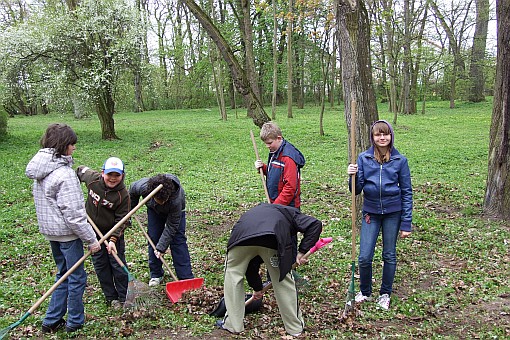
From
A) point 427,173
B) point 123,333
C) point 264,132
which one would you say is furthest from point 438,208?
point 123,333

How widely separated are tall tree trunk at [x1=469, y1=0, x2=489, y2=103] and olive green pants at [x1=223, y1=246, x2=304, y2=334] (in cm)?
2638

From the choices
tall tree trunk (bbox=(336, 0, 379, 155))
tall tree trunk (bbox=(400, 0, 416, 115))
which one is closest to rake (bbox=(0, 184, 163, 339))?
tall tree trunk (bbox=(336, 0, 379, 155))

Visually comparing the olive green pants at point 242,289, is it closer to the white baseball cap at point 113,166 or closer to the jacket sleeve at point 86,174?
the white baseball cap at point 113,166

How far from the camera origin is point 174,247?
5246mm

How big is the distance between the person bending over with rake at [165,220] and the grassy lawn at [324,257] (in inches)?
12.5

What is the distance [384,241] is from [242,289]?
1630mm

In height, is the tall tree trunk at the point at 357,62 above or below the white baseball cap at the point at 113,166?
above

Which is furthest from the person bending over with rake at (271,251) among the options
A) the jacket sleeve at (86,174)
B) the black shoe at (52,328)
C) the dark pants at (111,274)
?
the jacket sleeve at (86,174)

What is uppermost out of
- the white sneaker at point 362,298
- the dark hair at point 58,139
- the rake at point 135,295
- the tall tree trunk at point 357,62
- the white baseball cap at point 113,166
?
the tall tree trunk at point 357,62

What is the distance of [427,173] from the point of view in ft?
34.7

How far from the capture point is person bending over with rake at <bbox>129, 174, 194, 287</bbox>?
4.55 m

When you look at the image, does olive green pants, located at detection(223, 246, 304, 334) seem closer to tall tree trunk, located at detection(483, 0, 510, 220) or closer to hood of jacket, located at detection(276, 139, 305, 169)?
hood of jacket, located at detection(276, 139, 305, 169)

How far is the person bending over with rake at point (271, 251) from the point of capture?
364cm

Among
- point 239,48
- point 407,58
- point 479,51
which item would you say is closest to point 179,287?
point 407,58
